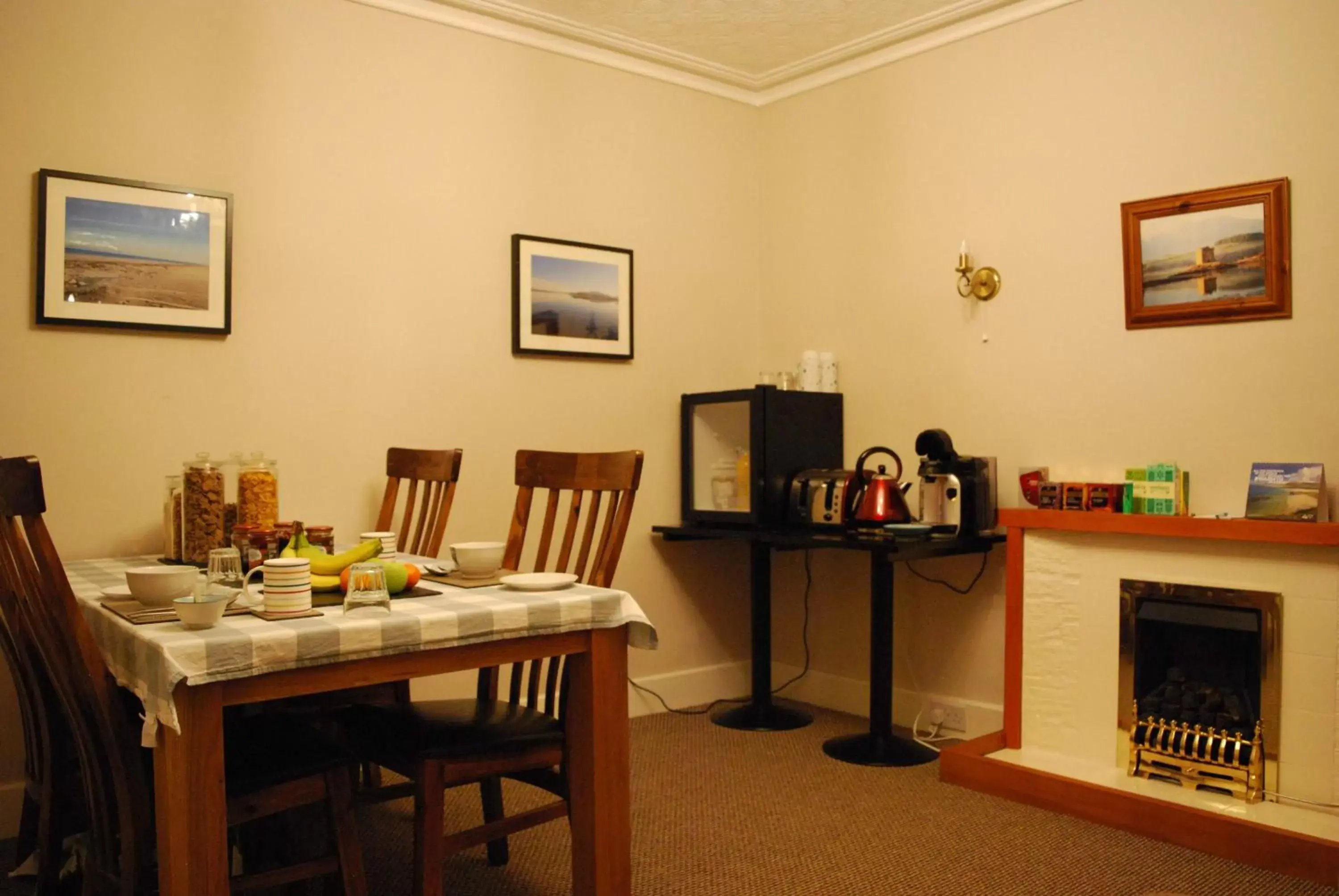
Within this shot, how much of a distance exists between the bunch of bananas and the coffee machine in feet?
6.31

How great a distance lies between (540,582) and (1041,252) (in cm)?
230

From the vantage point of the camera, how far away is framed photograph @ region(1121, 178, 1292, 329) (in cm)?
297

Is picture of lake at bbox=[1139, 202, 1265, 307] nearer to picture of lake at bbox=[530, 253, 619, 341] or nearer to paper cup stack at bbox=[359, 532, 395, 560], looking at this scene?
picture of lake at bbox=[530, 253, 619, 341]

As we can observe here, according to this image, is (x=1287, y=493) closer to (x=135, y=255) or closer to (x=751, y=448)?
(x=751, y=448)

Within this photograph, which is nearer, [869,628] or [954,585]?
[954,585]

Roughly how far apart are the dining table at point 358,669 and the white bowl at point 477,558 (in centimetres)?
10

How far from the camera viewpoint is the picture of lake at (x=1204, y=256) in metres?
3.03

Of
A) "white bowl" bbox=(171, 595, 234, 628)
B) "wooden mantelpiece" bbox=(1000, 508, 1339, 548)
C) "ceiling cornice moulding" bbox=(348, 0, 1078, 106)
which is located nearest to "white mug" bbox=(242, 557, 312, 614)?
"white bowl" bbox=(171, 595, 234, 628)

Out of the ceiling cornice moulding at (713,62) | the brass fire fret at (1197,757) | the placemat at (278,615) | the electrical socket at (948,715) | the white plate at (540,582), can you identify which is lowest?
the electrical socket at (948,715)

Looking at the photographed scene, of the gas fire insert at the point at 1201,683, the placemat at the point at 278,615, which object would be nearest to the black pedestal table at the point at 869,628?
the gas fire insert at the point at 1201,683

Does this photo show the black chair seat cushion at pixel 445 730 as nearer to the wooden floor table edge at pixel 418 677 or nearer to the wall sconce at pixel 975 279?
the wooden floor table edge at pixel 418 677

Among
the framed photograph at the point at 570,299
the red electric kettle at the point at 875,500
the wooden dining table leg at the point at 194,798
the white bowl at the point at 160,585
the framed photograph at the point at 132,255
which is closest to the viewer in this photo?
the wooden dining table leg at the point at 194,798

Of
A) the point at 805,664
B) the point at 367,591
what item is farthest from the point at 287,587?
the point at 805,664

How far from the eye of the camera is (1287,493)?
9.32 ft
